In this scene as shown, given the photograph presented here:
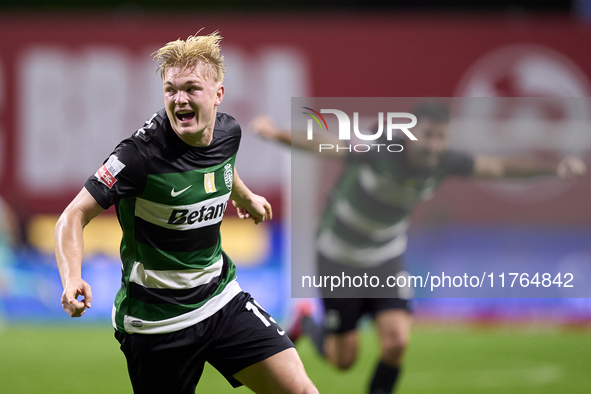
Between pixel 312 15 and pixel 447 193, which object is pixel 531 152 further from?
pixel 312 15

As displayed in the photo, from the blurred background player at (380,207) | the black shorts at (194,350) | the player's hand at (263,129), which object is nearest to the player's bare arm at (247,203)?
the black shorts at (194,350)

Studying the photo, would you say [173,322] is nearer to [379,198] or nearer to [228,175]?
[228,175]

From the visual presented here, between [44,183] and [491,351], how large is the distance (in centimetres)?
655

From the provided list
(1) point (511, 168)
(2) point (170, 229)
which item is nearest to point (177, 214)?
(2) point (170, 229)

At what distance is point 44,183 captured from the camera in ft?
36.3

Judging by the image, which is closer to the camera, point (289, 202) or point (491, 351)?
point (491, 351)

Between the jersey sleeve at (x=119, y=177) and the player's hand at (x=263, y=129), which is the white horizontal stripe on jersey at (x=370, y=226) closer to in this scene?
the player's hand at (x=263, y=129)

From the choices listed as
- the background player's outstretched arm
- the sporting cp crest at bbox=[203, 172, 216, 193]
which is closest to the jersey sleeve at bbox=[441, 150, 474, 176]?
the background player's outstretched arm

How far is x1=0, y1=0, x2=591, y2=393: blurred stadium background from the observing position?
10648 mm

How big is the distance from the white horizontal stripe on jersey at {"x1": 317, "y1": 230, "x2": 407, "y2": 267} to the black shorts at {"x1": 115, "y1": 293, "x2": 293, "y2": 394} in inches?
97.7

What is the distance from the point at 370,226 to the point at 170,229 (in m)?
2.86

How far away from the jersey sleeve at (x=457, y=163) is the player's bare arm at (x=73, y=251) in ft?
11.2

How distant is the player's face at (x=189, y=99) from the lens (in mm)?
3539

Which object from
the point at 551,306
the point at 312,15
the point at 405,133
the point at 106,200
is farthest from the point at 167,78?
the point at 312,15
